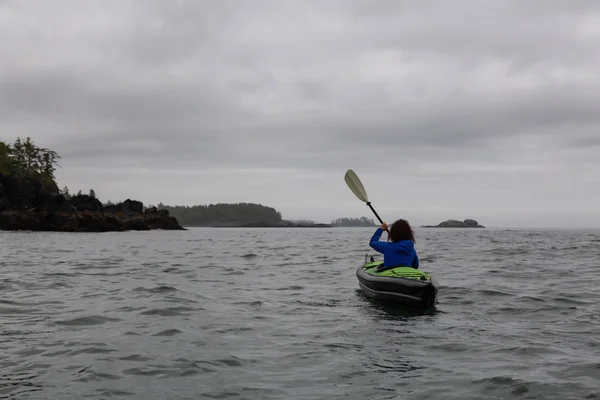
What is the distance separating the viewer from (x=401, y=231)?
11625 mm

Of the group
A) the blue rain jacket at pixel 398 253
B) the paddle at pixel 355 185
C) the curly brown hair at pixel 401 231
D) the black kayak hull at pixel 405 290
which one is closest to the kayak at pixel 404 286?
the black kayak hull at pixel 405 290

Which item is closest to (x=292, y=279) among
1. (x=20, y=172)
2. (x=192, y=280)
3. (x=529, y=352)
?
(x=192, y=280)

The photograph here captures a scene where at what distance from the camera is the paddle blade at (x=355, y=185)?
693 inches

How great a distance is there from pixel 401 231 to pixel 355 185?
620 centimetres

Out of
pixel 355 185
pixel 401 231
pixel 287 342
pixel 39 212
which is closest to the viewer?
pixel 287 342

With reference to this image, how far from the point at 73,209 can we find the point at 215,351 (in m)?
69.3

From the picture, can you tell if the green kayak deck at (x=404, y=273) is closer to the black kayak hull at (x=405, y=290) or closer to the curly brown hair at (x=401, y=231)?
the black kayak hull at (x=405, y=290)

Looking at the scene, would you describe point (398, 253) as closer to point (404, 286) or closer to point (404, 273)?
point (404, 273)

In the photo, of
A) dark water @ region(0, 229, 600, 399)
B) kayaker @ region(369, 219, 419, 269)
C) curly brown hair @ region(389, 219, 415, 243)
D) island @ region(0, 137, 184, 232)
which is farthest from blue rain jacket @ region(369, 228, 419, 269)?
island @ region(0, 137, 184, 232)

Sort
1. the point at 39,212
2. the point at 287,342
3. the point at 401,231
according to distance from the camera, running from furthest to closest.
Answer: the point at 39,212 → the point at 401,231 → the point at 287,342

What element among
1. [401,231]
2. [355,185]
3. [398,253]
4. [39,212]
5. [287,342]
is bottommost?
[287,342]

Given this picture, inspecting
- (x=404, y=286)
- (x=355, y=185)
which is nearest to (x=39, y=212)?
(x=355, y=185)

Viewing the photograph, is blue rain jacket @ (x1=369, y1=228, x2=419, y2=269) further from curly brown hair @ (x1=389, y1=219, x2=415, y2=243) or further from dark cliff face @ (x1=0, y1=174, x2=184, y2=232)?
dark cliff face @ (x1=0, y1=174, x2=184, y2=232)

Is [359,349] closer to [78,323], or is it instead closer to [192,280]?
[78,323]
